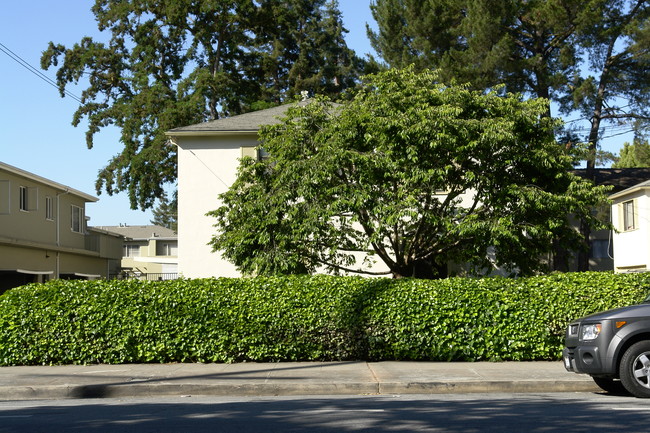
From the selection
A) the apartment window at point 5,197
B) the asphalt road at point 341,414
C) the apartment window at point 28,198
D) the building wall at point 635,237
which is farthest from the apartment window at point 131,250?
the asphalt road at point 341,414

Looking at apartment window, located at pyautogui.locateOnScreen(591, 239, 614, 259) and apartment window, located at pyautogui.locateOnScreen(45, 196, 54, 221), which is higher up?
apartment window, located at pyautogui.locateOnScreen(45, 196, 54, 221)

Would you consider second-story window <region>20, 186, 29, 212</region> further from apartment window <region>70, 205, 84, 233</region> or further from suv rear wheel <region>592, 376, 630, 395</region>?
suv rear wheel <region>592, 376, 630, 395</region>

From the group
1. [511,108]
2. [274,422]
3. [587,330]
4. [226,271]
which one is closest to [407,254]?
[511,108]

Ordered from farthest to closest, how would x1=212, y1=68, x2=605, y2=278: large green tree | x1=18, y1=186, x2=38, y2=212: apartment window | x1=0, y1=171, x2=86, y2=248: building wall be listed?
x1=18, y1=186, x2=38, y2=212: apartment window, x1=0, y1=171, x2=86, y2=248: building wall, x1=212, y1=68, x2=605, y2=278: large green tree

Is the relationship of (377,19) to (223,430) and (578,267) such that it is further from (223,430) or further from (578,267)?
(223,430)

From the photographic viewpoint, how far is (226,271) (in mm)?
26766

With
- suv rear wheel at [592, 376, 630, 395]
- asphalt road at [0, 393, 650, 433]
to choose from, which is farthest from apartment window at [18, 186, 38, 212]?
suv rear wheel at [592, 376, 630, 395]

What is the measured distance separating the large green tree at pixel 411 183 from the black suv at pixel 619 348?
8.08m

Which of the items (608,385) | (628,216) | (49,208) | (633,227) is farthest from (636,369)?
(49,208)

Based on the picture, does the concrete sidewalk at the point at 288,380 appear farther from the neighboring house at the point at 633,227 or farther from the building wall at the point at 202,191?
the neighboring house at the point at 633,227

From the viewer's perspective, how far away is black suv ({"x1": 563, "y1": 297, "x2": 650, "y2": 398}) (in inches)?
387

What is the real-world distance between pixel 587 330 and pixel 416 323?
413cm

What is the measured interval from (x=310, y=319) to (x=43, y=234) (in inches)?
870

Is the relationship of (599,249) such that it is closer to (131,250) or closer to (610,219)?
(610,219)
